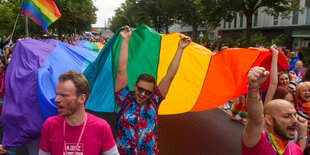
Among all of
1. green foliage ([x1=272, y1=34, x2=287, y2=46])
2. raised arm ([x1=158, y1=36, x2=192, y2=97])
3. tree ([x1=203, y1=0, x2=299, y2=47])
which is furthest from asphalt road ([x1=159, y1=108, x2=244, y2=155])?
green foliage ([x1=272, y1=34, x2=287, y2=46])

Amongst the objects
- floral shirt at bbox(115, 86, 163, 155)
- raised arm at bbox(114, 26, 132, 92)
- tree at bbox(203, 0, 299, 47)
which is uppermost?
tree at bbox(203, 0, 299, 47)

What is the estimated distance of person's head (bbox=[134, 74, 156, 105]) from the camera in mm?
2436

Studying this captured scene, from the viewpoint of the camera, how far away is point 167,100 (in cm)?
454

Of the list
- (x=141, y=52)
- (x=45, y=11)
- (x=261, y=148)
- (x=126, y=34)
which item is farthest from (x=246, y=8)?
(x=261, y=148)

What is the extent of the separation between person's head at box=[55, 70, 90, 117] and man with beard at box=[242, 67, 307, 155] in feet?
4.35

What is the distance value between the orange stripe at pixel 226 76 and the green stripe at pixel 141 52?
3.49 feet

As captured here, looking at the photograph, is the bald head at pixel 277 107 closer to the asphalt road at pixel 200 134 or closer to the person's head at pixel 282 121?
the person's head at pixel 282 121

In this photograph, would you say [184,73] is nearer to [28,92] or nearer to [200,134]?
[200,134]

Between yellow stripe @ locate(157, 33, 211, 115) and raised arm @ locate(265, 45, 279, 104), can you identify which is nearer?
raised arm @ locate(265, 45, 279, 104)

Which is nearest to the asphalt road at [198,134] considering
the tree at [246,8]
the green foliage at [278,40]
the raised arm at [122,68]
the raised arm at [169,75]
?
the raised arm at [169,75]

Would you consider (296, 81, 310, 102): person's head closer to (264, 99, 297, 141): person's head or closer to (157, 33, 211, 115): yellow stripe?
(157, 33, 211, 115): yellow stripe

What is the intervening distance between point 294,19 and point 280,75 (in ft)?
83.1

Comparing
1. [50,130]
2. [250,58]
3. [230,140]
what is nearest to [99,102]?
[50,130]

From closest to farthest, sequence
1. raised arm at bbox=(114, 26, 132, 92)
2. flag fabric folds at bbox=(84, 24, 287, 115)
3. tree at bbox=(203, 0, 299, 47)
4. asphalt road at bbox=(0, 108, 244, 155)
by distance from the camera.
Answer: raised arm at bbox=(114, 26, 132, 92), flag fabric folds at bbox=(84, 24, 287, 115), asphalt road at bbox=(0, 108, 244, 155), tree at bbox=(203, 0, 299, 47)
